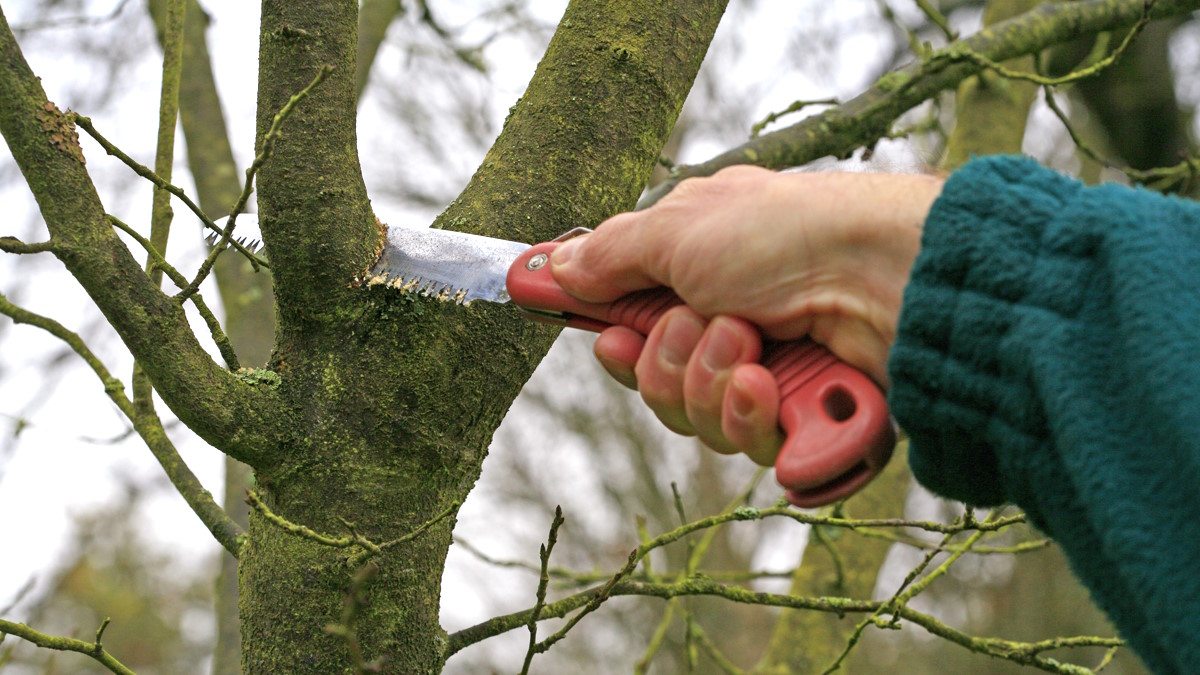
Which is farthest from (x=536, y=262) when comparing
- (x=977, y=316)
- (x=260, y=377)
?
(x=977, y=316)

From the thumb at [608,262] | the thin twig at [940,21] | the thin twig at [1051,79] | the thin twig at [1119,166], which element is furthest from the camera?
the thin twig at [940,21]

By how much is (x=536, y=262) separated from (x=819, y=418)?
588mm

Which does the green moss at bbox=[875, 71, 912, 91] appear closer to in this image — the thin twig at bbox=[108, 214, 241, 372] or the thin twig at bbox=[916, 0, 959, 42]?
the thin twig at bbox=[916, 0, 959, 42]

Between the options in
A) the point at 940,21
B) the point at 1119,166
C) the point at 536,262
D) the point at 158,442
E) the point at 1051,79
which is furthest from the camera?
the point at 940,21

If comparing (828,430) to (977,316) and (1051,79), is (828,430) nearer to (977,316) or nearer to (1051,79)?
(977,316)

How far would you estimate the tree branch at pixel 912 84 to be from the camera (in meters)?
2.70

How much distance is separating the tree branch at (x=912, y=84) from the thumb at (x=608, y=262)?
2.58 feet

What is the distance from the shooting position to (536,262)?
5.50 ft

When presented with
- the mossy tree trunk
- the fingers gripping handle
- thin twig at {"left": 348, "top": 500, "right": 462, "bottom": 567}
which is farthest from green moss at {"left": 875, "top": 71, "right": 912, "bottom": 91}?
thin twig at {"left": 348, "top": 500, "right": 462, "bottom": 567}

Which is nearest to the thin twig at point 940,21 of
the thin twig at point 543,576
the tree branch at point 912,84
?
the tree branch at point 912,84

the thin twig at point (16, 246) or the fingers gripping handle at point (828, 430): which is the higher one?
the thin twig at point (16, 246)

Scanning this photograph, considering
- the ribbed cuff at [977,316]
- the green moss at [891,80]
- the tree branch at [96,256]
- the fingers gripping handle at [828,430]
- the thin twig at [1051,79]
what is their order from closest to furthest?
the ribbed cuff at [977,316]
the fingers gripping handle at [828,430]
the tree branch at [96,256]
the thin twig at [1051,79]
the green moss at [891,80]

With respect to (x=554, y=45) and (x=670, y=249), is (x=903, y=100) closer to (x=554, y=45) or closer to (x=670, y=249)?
(x=554, y=45)

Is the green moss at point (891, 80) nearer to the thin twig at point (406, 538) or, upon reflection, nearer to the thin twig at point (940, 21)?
the thin twig at point (940, 21)
